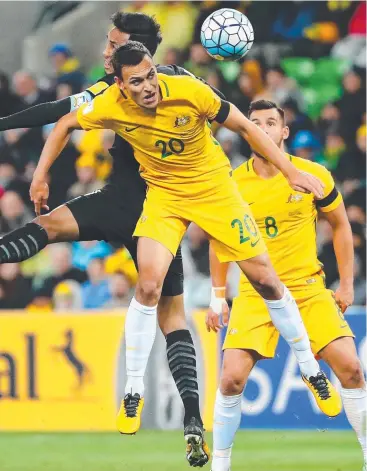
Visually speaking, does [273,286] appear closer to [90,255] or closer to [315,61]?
[90,255]

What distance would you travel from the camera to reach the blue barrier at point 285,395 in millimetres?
12000

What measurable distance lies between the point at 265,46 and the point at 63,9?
125 inches

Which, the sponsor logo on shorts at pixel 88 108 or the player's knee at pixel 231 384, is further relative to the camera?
the player's knee at pixel 231 384

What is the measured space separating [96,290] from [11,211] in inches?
59.8

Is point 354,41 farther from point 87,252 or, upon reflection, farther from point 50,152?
A: point 50,152

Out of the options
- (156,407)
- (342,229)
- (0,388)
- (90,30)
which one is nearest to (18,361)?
(0,388)

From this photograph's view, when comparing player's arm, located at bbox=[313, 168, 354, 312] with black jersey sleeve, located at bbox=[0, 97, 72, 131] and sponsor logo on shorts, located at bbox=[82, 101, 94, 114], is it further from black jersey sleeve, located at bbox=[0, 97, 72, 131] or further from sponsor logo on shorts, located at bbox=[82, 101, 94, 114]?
black jersey sleeve, located at bbox=[0, 97, 72, 131]

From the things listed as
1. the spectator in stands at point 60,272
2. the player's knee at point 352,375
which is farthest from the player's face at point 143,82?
the spectator in stands at point 60,272

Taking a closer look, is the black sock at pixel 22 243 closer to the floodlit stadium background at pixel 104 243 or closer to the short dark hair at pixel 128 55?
the short dark hair at pixel 128 55

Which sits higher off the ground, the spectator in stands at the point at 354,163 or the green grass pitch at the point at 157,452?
the spectator in stands at the point at 354,163

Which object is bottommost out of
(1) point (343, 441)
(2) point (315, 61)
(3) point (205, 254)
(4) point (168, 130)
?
(1) point (343, 441)

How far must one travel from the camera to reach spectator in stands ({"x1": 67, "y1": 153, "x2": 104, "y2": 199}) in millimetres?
14453

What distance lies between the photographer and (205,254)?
13.5 metres

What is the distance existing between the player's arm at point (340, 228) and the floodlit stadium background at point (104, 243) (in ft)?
6.92
